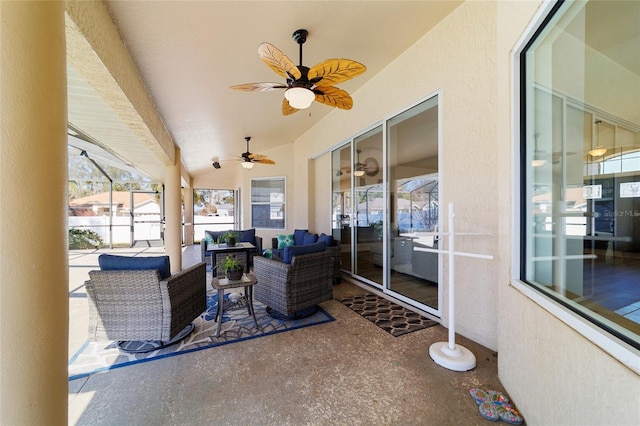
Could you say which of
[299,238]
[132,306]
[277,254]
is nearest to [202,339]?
[132,306]

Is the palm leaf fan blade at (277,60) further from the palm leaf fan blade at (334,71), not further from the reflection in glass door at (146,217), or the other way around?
the reflection in glass door at (146,217)

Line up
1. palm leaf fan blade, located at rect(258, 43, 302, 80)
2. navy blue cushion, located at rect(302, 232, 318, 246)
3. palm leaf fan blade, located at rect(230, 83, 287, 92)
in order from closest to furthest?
palm leaf fan blade, located at rect(258, 43, 302, 80), palm leaf fan blade, located at rect(230, 83, 287, 92), navy blue cushion, located at rect(302, 232, 318, 246)

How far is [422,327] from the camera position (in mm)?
2930

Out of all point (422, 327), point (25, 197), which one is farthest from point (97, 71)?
point (422, 327)

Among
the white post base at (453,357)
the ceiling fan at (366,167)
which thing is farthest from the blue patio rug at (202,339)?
Result: the ceiling fan at (366,167)

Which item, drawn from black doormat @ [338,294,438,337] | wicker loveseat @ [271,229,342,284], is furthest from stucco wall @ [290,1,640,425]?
wicker loveseat @ [271,229,342,284]

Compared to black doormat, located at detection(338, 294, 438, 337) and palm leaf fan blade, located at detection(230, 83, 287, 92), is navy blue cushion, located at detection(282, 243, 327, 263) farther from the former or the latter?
palm leaf fan blade, located at detection(230, 83, 287, 92)

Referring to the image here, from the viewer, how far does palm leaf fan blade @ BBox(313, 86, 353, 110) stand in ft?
9.13

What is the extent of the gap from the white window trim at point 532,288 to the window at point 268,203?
6.30 meters

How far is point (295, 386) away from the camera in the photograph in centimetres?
198

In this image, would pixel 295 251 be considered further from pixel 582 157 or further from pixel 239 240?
pixel 239 240

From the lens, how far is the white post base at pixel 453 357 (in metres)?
2.17

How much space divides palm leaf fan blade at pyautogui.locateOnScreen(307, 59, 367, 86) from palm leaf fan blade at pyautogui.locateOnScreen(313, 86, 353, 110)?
7.9 inches

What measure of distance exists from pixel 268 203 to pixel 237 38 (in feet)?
18.2
